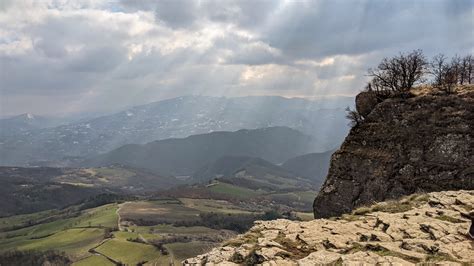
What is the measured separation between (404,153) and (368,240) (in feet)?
77.2

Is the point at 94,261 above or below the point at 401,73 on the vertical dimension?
below

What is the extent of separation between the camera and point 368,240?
22094 millimetres

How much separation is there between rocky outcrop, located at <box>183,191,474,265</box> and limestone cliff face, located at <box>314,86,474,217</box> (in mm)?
9921

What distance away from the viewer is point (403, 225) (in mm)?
23656

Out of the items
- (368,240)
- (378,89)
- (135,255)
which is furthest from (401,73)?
(135,255)

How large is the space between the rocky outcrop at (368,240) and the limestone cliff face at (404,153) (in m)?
9.92

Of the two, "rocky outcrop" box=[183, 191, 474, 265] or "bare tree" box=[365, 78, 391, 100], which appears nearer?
"rocky outcrop" box=[183, 191, 474, 265]

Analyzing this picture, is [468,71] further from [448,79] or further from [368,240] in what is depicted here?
[368,240]

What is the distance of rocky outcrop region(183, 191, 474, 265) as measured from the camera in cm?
1912

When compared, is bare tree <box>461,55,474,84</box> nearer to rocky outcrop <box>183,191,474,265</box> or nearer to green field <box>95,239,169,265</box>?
rocky outcrop <box>183,191,474,265</box>

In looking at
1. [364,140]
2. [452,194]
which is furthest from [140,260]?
[452,194]

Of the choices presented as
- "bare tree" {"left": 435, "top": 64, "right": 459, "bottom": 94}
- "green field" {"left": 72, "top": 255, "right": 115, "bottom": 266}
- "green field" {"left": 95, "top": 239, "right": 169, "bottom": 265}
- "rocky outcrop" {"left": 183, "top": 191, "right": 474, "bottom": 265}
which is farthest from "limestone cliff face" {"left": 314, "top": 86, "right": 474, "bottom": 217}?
"green field" {"left": 72, "top": 255, "right": 115, "bottom": 266}

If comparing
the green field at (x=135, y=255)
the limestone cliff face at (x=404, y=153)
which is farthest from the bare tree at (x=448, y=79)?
the green field at (x=135, y=255)

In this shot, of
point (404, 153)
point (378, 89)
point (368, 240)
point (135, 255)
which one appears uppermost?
point (378, 89)
